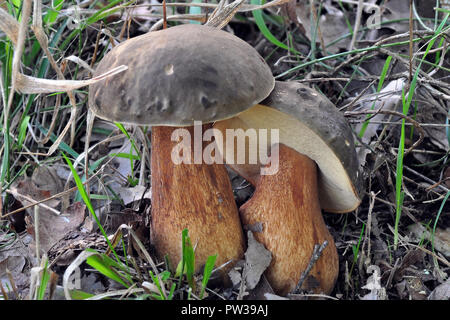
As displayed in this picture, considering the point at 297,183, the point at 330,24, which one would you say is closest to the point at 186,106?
the point at 297,183

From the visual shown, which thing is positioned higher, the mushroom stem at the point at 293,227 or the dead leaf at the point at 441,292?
the mushroom stem at the point at 293,227

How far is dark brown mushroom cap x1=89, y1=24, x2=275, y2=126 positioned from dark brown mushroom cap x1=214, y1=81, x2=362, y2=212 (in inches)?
4.2

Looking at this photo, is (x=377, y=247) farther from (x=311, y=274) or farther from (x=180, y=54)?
(x=180, y=54)

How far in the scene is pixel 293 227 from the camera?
1.50 m

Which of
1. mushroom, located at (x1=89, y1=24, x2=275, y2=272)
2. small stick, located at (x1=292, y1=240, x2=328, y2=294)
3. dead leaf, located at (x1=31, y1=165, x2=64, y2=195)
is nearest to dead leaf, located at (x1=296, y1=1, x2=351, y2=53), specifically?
mushroom, located at (x1=89, y1=24, x2=275, y2=272)

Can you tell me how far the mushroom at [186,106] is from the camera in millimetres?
1179

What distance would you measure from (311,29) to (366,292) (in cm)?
143

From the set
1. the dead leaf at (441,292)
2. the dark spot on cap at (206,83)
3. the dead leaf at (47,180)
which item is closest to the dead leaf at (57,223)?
the dead leaf at (47,180)

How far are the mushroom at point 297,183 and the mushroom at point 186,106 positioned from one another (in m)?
0.10

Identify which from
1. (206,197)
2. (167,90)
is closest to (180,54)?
(167,90)

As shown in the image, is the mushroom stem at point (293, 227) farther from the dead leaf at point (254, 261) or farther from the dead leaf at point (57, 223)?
the dead leaf at point (57, 223)

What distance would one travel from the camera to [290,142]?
4.94 feet

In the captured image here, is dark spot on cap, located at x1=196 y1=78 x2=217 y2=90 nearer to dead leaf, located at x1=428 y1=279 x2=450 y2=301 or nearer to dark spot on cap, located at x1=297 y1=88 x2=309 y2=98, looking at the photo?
dark spot on cap, located at x1=297 y1=88 x2=309 y2=98

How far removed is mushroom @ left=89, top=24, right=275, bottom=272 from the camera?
1179 mm
